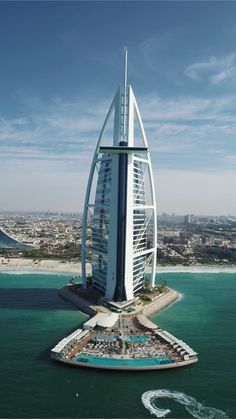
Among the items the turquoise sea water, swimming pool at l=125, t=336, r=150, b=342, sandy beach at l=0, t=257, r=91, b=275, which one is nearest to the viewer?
the turquoise sea water

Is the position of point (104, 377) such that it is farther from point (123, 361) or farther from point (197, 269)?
point (197, 269)

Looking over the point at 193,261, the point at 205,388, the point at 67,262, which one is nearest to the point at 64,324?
the point at 205,388

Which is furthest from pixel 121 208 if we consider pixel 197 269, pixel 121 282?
pixel 197 269

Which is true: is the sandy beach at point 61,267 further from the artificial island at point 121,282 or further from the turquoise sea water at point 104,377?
the turquoise sea water at point 104,377

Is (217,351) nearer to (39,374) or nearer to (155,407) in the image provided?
(155,407)

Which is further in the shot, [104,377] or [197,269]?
[197,269]

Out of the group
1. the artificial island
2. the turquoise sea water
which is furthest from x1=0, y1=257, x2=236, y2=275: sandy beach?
the turquoise sea water

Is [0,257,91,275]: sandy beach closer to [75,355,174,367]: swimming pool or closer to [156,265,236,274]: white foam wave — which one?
[156,265,236,274]: white foam wave
